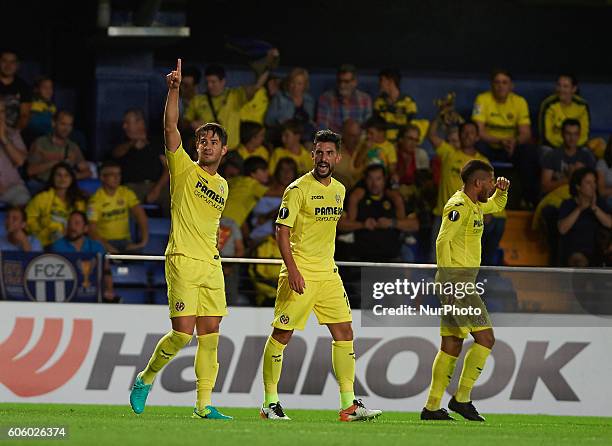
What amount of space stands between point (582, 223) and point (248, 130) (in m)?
4.03

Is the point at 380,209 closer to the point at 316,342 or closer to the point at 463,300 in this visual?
the point at 316,342

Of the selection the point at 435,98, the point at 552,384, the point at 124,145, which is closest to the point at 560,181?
the point at 435,98

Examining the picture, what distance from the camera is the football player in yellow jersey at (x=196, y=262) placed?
35.0ft

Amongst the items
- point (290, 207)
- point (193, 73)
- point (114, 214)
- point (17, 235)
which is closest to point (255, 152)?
point (193, 73)

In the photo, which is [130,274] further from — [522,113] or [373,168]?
[522,113]

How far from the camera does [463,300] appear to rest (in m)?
12.0

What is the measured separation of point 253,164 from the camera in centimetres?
1627

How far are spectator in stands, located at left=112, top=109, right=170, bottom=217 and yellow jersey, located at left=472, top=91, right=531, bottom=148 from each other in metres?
3.96

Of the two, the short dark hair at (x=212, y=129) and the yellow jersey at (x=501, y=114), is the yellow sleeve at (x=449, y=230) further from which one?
the yellow jersey at (x=501, y=114)

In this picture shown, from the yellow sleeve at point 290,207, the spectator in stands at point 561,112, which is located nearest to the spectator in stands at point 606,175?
the spectator in stands at point 561,112

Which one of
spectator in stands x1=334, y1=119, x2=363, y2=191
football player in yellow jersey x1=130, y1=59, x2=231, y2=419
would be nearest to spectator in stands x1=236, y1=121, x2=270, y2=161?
spectator in stands x1=334, y1=119, x2=363, y2=191

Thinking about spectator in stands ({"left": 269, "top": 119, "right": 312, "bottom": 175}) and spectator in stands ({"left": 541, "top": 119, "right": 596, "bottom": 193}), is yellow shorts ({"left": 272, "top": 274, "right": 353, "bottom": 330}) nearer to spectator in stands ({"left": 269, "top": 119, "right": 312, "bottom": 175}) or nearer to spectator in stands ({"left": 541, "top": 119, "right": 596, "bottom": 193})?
spectator in stands ({"left": 269, "top": 119, "right": 312, "bottom": 175})

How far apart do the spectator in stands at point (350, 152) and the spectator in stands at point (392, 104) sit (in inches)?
21.6

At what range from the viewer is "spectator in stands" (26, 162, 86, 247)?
1520 cm
